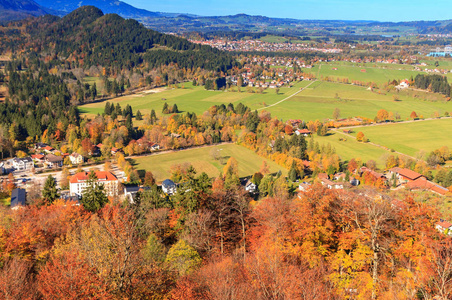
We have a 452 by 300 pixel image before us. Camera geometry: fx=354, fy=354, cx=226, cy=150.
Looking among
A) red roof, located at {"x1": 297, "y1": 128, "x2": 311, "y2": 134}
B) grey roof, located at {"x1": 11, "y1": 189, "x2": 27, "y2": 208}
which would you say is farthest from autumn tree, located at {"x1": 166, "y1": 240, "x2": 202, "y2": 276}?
red roof, located at {"x1": 297, "y1": 128, "x2": 311, "y2": 134}

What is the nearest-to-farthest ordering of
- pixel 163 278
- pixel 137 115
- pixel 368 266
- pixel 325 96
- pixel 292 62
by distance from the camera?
pixel 163 278 → pixel 368 266 → pixel 137 115 → pixel 325 96 → pixel 292 62

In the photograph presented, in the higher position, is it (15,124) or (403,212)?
(403,212)

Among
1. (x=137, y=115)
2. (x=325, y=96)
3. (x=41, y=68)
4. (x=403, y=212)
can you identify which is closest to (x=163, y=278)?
(x=403, y=212)

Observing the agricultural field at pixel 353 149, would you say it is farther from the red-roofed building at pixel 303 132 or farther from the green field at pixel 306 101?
the green field at pixel 306 101

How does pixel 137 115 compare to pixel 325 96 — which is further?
pixel 325 96

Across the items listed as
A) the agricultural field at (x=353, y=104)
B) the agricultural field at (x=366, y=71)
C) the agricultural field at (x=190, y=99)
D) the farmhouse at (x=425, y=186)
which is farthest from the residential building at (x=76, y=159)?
the agricultural field at (x=366, y=71)

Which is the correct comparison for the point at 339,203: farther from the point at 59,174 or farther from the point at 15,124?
the point at 15,124
